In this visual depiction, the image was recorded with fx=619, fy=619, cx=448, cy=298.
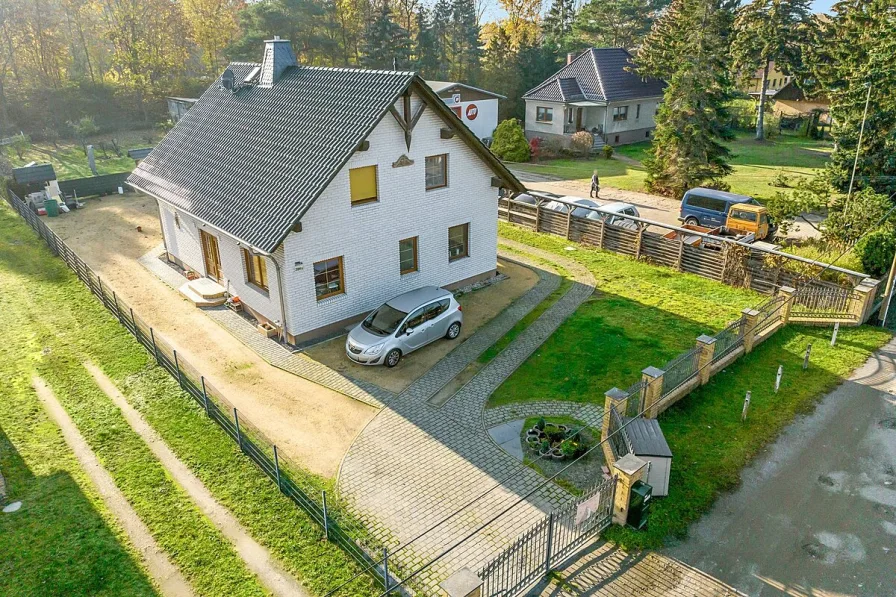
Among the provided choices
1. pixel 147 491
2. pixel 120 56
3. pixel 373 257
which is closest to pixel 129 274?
pixel 373 257

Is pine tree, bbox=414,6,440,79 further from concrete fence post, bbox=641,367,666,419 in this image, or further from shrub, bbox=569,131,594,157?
concrete fence post, bbox=641,367,666,419

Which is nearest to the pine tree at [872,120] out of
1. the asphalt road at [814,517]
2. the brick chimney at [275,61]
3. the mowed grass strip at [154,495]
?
the asphalt road at [814,517]

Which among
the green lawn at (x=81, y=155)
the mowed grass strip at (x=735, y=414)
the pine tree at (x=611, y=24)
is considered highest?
the pine tree at (x=611, y=24)

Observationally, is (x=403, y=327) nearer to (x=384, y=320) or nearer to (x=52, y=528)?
(x=384, y=320)

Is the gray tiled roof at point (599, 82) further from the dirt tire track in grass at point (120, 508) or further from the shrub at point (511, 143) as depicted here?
the dirt tire track in grass at point (120, 508)

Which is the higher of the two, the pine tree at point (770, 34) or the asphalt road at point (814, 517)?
the pine tree at point (770, 34)

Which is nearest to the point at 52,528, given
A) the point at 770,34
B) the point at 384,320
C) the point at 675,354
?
the point at 384,320

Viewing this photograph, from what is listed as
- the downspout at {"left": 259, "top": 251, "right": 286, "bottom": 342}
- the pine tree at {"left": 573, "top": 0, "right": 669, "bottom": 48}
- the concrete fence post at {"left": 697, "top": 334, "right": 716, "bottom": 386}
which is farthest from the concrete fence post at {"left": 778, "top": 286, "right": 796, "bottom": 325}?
the pine tree at {"left": 573, "top": 0, "right": 669, "bottom": 48}
